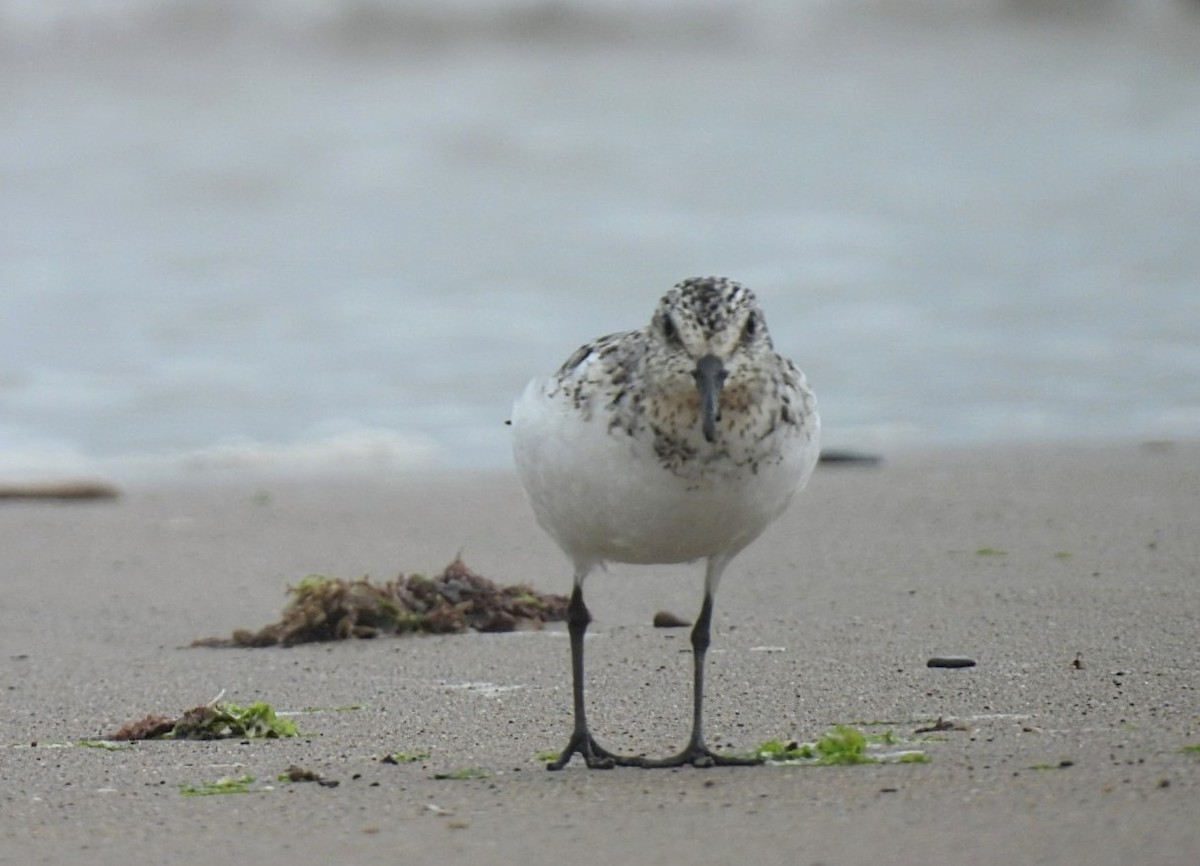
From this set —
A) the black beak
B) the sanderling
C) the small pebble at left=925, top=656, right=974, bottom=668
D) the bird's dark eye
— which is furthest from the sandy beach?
the bird's dark eye

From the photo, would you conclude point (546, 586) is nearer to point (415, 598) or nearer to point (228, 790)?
point (415, 598)

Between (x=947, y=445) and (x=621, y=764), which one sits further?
(x=947, y=445)

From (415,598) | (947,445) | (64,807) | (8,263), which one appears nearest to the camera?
(64,807)

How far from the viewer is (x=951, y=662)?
5574 millimetres

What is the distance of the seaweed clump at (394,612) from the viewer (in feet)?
21.3

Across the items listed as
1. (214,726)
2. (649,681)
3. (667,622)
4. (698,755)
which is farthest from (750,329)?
(667,622)

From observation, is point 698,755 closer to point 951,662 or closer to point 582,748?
point 582,748

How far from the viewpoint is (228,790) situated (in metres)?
4.23

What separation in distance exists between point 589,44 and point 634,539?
21944 mm

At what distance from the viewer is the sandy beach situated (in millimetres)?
3637

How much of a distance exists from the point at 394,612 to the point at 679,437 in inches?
105

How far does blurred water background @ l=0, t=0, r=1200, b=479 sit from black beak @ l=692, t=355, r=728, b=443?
744 cm

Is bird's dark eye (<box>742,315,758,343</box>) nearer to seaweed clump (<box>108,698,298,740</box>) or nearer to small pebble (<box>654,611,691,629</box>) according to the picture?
seaweed clump (<box>108,698,298,740</box>)

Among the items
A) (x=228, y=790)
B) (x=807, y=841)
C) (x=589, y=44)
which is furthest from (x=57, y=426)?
(x=589, y=44)
